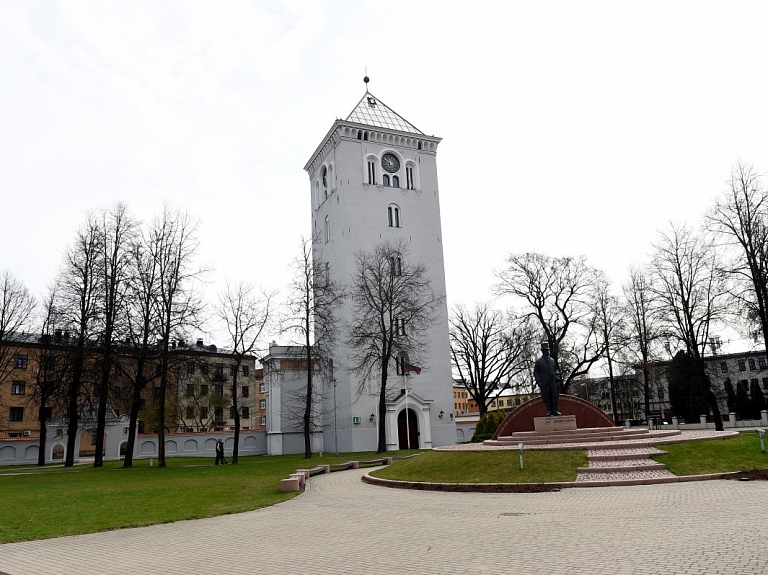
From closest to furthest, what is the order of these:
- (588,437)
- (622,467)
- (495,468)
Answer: (622,467) < (495,468) < (588,437)

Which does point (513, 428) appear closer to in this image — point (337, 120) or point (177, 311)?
point (177, 311)

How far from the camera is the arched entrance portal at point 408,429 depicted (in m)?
45.2

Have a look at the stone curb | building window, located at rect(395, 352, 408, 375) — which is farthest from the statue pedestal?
building window, located at rect(395, 352, 408, 375)

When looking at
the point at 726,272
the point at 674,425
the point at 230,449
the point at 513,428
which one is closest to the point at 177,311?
the point at 513,428

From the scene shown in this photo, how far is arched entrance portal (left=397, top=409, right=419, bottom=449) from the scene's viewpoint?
148 ft

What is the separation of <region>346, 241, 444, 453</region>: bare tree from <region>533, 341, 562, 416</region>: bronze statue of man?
14.3 m

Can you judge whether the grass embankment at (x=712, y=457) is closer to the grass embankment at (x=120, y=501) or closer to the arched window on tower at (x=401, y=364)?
the grass embankment at (x=120, y=501)

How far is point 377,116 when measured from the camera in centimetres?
5231

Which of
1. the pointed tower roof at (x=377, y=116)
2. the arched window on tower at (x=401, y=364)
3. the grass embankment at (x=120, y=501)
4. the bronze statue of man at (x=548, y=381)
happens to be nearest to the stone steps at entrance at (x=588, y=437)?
the bronze statue of man at (x=548, y=381)

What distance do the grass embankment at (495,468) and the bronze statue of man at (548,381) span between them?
4.89 meters

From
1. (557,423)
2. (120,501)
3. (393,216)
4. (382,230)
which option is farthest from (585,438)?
(393,216)

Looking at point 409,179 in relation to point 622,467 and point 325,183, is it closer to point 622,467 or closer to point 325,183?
point 325,183

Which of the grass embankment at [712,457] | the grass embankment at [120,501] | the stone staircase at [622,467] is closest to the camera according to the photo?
the grass embankment at [120,501]

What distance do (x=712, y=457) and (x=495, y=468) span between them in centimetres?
618
